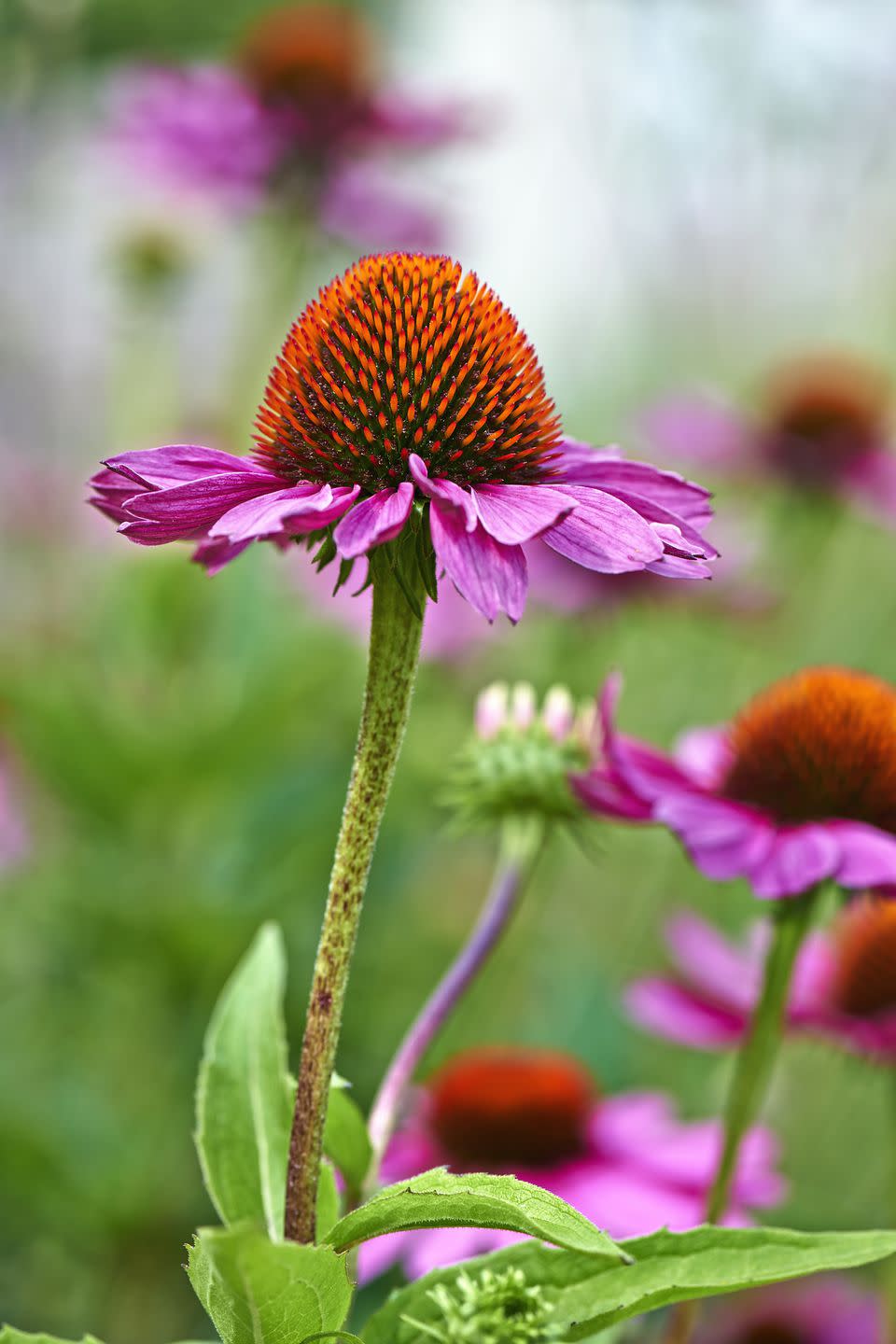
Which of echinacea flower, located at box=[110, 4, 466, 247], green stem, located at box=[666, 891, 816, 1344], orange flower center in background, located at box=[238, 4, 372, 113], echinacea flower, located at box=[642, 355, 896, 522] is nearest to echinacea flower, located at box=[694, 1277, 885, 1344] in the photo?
green stem, located at box=[666, 891, 816, 1344]

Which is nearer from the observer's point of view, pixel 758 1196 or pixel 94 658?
pixel 758 1196

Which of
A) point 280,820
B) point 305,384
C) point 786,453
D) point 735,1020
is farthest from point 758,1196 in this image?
point 786,453

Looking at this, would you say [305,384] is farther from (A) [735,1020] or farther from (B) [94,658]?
(B) [94,658]

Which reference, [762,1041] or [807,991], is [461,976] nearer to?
[762,1041]

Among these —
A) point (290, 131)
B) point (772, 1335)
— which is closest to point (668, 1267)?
point (772, 1335)

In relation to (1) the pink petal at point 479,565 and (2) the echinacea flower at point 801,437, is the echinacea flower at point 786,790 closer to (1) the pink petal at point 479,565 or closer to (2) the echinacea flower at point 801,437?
(1) the pink petal at point 479,565

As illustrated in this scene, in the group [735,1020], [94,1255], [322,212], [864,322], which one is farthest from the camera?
[864,322]
